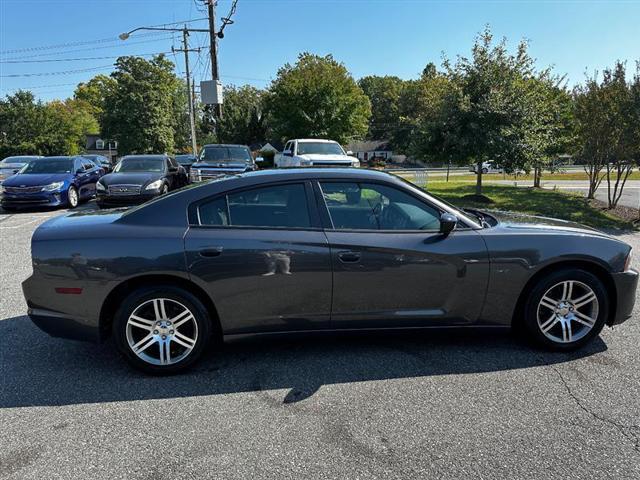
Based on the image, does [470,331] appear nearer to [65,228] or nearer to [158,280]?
[158,280]

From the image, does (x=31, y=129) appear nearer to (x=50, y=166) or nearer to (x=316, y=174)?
(x=50, y=166)

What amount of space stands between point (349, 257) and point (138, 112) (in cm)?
5003

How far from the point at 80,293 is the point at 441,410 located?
8.80 feet

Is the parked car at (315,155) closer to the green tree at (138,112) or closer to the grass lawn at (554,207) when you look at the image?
the grass lawn at (554,207)

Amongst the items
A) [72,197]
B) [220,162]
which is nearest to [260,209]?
[220,162]

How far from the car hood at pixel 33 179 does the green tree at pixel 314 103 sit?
25296 millimetres

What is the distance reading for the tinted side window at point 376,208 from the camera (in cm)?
358

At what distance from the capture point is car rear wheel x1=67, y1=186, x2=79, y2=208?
12985mm

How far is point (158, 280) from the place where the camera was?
133 inches

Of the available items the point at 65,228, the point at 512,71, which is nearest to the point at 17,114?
the point at 512,71

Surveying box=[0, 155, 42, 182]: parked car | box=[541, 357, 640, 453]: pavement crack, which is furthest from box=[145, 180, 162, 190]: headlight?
box=[0, 155, 42, 182]: parked car

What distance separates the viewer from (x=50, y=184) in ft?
40.5

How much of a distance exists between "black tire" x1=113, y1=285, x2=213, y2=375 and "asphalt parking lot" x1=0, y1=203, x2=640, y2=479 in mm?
90

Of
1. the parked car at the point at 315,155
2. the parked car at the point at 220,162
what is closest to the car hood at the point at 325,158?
the parked car at the point at 315,155
